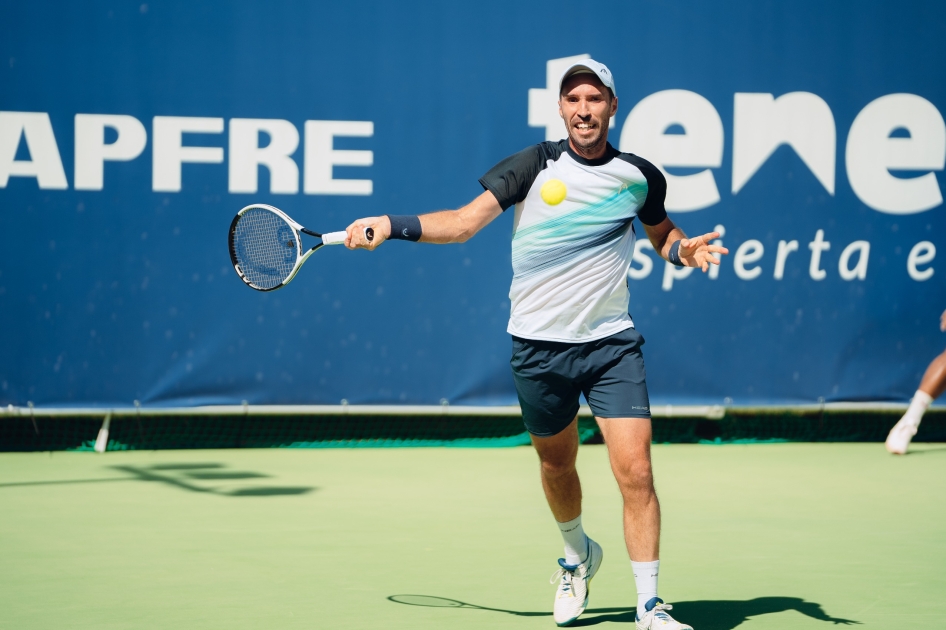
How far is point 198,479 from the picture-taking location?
21.4ft

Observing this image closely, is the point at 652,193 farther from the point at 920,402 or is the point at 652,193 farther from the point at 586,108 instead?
the point at 920,402

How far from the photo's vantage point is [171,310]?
7.16 m

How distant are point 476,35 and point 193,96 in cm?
167

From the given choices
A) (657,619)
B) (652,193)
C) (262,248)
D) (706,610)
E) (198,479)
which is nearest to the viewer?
(657,619)

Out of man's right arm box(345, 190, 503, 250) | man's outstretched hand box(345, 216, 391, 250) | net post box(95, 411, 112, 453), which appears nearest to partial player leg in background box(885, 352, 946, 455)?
man's right arm box(345, 190, 503, 250)

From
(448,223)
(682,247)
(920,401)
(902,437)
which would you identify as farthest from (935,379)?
(448,223)

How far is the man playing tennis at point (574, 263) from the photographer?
12.3 feet

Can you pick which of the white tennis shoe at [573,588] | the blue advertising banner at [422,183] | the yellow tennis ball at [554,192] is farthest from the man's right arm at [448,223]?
the blue advertising banner at [422,183]

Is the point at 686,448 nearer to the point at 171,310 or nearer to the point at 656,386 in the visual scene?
the point at 656,386

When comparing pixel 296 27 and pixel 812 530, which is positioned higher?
pixel 296 27

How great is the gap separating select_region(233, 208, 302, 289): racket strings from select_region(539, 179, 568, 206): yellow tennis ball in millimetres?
939

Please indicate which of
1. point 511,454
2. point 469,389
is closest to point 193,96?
point 469,389

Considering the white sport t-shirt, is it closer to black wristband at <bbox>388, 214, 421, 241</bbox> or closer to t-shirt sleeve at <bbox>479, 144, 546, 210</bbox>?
t-shirt sleeve at <bbox>479, 144, 546, 210</bbox>

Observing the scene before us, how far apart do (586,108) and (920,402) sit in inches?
173
